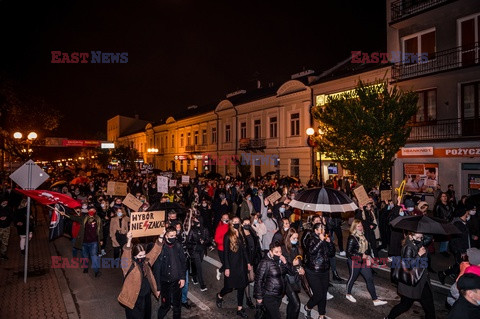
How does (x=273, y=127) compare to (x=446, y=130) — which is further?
(x=273, y=127)

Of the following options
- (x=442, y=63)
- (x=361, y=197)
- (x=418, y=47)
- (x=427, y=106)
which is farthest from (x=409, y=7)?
(x=361, y=197)

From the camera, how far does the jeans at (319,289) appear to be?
20.9ft

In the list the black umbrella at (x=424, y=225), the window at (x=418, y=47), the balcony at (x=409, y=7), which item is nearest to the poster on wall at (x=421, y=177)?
the window at (x=418, y=47)

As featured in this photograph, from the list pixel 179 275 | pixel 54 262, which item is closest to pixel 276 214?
pixel 179 275

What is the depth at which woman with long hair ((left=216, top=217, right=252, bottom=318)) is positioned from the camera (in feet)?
22.2

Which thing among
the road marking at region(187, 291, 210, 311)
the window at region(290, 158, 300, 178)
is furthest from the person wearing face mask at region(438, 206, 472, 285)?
the window at region(290, 158, 300, 178)

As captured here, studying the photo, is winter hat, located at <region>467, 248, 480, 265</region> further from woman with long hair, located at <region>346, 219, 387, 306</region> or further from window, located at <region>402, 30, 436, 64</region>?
window, located at <region>402, 30, 436, 64</region>

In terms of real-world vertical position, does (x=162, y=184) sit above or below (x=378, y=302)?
above

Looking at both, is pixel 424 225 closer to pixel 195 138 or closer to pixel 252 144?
pixel 252 144

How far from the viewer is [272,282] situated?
5.60 meters

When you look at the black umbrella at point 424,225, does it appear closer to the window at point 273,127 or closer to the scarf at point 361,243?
the scarf at point 361,243

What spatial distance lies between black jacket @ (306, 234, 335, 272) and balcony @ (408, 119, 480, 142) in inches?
604

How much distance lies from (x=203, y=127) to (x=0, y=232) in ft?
112

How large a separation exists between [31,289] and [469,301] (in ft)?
27.9
